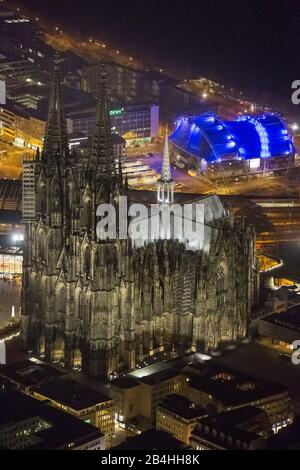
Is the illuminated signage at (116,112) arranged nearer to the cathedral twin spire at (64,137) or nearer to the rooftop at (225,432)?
the cathedral twin spire at (64,137)

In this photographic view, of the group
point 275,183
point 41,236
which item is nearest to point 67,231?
point 41,236

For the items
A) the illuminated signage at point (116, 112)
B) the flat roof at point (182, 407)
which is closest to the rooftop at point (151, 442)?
the flat roof at point (182, 407)

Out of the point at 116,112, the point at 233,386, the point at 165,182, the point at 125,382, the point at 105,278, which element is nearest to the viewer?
the point at 233,386

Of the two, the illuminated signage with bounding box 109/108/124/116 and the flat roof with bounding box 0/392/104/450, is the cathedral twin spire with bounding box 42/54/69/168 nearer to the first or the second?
the flat roof with bounding box 0/392/104/450

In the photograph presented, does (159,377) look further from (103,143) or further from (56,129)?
(56,129)

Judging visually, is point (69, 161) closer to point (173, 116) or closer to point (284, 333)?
point (284, 333)

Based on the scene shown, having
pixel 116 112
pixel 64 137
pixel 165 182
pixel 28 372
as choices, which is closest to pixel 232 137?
pixel 116 112
